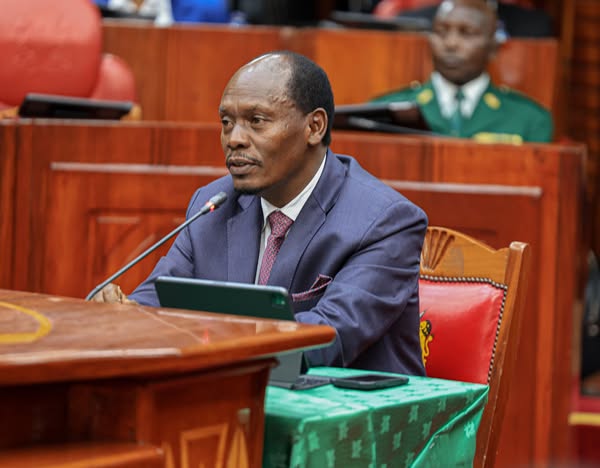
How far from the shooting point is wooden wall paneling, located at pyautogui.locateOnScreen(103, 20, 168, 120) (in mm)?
4453

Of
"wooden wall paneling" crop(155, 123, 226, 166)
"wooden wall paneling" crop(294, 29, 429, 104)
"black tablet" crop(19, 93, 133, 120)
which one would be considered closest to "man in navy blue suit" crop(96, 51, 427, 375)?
"wooden wall paneling" crop(155, 123, 226, 166)

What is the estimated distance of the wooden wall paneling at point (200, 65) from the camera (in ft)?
14.6

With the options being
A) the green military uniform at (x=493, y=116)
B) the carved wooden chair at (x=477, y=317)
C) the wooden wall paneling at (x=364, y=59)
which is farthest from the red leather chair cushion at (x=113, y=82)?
the carved wooden chair at (x=477, y=317)

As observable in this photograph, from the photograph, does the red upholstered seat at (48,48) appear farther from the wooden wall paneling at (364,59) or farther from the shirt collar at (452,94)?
the shirt collar at (452,94)

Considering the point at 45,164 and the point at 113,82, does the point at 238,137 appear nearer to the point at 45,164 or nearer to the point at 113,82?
the point at 45,164

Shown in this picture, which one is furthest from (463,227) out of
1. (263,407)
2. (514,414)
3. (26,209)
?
(263,407)

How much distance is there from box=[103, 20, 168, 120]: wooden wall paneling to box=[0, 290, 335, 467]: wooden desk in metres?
3.16

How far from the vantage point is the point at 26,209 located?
3148 mm

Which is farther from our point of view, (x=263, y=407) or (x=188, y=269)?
(x=188, y=269)

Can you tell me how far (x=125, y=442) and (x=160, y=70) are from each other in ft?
11.0

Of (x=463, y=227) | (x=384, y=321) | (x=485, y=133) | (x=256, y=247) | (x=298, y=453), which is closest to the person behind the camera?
(x=298, y=453)

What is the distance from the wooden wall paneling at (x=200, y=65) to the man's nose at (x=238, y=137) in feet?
8.05

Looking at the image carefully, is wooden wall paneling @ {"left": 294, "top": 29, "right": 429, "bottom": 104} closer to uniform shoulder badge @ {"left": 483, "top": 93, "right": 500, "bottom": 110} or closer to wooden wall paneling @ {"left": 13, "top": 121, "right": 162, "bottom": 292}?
uniform shoulder badge @ {"left": 483, "top": 93, "right": 500, "bottom": 110}

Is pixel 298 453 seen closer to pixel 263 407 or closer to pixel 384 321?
pixel 263 407
